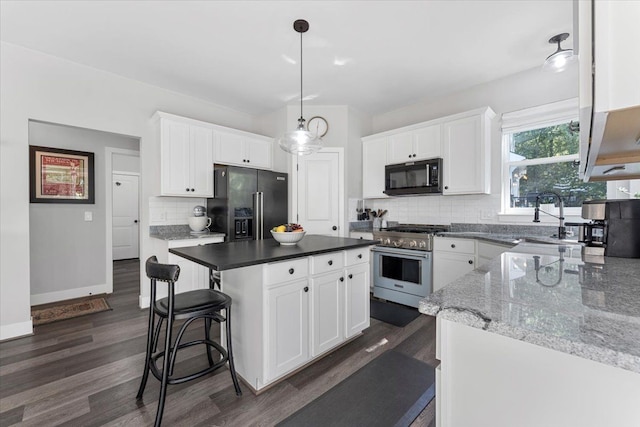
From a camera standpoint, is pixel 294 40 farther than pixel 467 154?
No

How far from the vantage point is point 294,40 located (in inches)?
103

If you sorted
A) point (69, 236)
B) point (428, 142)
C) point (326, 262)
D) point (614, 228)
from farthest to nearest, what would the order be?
point (69, 236)
point (428, 142)
point (326, 262)
point (614, 228)

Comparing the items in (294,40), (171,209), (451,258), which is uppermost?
(294,40)

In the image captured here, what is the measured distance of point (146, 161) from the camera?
350cm

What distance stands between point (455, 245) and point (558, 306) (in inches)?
102

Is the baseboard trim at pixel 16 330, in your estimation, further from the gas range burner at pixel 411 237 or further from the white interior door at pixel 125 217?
the white interior door at pixel 125 217

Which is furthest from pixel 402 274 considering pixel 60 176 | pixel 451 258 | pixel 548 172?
pixel 60 176

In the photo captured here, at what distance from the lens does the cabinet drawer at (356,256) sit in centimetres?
240

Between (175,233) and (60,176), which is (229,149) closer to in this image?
(175,233)

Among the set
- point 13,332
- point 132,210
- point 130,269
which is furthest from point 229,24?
point 132,210

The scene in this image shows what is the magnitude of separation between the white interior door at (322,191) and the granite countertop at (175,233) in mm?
1278

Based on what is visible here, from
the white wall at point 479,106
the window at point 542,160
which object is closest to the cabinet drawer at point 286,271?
the white wall at point 479,106

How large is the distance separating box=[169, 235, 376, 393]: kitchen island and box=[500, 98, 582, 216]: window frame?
2.17 meters

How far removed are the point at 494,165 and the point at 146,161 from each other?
432 centimetres
